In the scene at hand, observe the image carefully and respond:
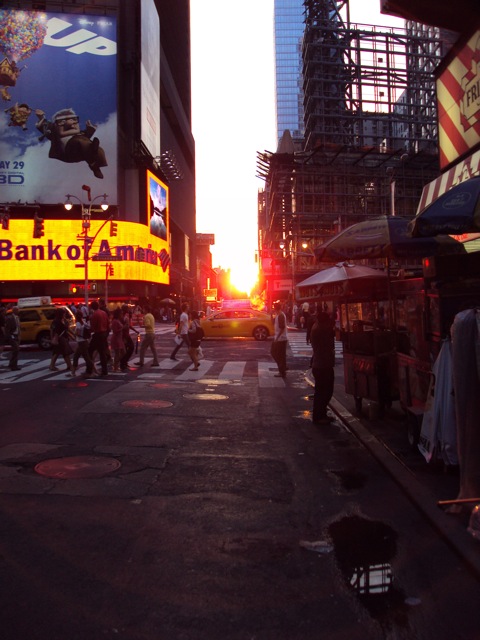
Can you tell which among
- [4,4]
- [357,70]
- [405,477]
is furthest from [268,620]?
[357,70]

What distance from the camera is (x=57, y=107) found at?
167 ft

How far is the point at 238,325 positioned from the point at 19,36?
41868 mm

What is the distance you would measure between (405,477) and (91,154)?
5145 centimetres

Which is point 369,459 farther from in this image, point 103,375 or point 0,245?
point 0,245

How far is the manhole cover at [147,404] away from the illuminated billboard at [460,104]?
247 inches

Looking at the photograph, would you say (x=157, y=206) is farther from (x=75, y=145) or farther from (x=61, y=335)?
(x=61, y=335)

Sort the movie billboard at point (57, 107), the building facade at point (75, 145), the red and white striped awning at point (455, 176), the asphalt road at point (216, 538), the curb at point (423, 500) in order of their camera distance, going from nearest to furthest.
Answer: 1. the asphalt road at point (216, 538)
2. the curb at point (423, 500)
3. the red and white striped awning at point (455, 176)
4. the movie billboard at point (57, 107)
5. the building facade at point (75, 145)

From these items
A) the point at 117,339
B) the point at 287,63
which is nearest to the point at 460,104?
the point at 117,339

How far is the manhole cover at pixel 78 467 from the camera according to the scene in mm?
5547

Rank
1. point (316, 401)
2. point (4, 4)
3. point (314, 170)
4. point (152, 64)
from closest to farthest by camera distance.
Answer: point (316, 401)
point (4, 4)
point (152, 64)
point (314, 170)

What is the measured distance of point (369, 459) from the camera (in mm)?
6406

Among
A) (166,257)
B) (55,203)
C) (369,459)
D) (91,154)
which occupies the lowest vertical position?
(369,459)

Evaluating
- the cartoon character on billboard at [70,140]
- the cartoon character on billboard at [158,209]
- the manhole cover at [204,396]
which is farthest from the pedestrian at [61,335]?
the cartoon character on billboard at [158,209]

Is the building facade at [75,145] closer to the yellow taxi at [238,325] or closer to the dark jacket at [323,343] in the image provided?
the yellow taxi at [238,325]
